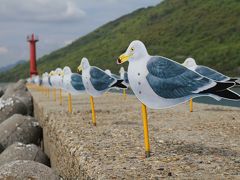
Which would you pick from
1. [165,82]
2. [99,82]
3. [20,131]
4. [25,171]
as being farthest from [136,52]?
[20,131]

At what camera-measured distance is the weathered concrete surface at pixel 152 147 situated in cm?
525

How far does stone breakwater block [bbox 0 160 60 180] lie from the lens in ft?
19.1

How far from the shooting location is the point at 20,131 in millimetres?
11234

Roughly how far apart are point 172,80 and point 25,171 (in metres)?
2.32

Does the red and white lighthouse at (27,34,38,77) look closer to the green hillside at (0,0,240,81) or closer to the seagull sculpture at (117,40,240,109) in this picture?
the green hillside at (0,0,240,81)

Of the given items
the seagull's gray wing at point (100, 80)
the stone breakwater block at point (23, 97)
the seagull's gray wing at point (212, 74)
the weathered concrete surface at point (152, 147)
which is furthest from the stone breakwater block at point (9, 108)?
the seagull's gray wing at point (212, 74)

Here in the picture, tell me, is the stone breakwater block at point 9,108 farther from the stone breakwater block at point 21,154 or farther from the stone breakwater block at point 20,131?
the stone breakwater block at point 21,154

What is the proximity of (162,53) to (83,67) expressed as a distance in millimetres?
53884

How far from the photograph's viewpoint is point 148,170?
5246 mm

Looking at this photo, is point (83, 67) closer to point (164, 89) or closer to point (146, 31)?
point (164, 89)

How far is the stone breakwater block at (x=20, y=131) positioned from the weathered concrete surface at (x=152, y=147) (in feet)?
2.91

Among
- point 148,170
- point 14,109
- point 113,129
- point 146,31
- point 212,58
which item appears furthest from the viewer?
point 146,31

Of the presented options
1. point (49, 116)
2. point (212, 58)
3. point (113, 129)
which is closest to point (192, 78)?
point (113, 129)

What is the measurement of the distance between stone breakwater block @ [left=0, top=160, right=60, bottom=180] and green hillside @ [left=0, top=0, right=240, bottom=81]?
Result: 3856cm
